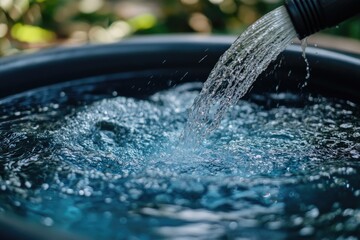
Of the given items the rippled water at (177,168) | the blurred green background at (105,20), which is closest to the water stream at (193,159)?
the rippled water at (177,168)

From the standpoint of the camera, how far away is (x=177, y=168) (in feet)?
5.25

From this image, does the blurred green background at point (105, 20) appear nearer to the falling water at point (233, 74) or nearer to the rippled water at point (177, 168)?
the rippled water at point (177, 168)

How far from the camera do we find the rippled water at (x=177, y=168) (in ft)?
4.26

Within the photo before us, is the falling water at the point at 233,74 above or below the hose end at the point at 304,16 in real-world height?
above

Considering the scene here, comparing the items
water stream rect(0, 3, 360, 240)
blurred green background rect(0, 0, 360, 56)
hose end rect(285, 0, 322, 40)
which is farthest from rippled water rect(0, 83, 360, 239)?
blurred green background rect(0, 0, 360, 56)

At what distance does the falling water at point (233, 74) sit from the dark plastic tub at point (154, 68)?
0.32 meters

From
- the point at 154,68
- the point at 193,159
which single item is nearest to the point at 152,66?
the point at 154,68

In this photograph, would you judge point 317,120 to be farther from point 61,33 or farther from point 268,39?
point 61,33

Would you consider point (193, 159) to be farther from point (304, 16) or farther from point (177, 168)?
point (304, 16)

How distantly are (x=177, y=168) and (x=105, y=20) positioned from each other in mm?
2538

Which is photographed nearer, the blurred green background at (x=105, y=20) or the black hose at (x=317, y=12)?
the black hose at (x=317, y=12)

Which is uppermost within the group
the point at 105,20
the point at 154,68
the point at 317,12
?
the point at 105,20

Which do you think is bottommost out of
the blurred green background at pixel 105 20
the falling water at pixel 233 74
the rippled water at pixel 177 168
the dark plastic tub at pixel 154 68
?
the rippled water at pixel 177 168

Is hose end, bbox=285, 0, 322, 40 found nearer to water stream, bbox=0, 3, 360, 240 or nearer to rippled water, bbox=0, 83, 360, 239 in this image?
water stream, bbox=0, 3, 360, 240
